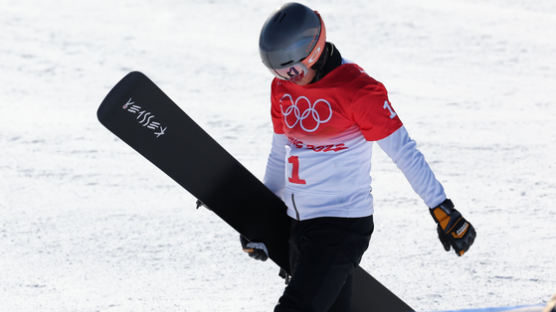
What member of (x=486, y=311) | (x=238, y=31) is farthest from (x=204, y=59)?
(x=486, y=311)

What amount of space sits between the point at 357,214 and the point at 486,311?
24.9 inches

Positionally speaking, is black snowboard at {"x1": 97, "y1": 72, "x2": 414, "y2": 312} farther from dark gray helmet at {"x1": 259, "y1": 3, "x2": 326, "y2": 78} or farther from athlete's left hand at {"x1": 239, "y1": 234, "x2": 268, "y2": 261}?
dark gray helmet at {"x1": 259, "y1": 3, "x2": 326, "y2": 78}

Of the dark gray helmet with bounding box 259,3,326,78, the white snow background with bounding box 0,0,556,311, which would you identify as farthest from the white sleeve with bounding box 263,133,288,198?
the white snow background with bounding box 0,0,556,311

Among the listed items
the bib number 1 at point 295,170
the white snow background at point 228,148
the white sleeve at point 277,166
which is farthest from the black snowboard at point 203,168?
the white snow background at point 228,148

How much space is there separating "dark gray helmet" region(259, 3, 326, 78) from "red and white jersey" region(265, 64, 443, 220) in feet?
0.47

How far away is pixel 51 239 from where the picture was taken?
5.08 meters

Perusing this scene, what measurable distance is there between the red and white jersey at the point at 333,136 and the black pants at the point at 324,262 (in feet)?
0.16

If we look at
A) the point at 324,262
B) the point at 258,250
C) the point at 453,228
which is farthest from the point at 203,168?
the point at 453,228

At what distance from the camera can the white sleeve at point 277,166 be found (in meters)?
3.37

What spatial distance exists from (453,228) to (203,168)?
3.74ft

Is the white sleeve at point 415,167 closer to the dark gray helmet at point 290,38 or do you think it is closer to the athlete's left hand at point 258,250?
the dark gray helmet at point 290,38

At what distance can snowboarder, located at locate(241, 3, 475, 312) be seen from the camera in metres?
2.96

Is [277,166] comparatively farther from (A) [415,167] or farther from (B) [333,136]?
(A) [415,167]

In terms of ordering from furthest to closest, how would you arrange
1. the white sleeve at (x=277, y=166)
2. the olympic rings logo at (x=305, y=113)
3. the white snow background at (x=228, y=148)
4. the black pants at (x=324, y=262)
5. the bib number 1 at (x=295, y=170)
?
the white snow background at (x=228, y=148) < the white sleeve at (x=277, y=166) < the bib number 1 at (x=295, y=170) < the olympic rings logo at (x=305, y=113) < the black pants at (x=324, y=262)
